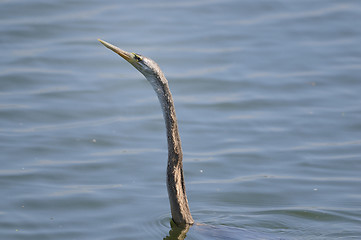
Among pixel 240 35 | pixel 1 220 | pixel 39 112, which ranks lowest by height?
pixel 1 220

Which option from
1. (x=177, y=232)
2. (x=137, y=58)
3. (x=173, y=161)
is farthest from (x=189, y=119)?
(x=137, y=58)

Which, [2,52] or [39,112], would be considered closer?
[39,112]

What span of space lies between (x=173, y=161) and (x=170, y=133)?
25 cm

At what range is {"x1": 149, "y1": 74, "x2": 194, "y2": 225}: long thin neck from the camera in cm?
589

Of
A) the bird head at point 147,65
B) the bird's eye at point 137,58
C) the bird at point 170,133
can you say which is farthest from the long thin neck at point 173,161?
the bird's eye at point 137,58

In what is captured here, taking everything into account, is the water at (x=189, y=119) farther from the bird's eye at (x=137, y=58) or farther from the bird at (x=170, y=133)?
the bird's eye at (x=137, y=58)

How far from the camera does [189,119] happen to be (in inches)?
350

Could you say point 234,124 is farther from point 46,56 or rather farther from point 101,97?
point 46,56

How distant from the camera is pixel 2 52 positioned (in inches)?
413

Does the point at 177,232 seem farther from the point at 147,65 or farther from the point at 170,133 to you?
the point at 147,65

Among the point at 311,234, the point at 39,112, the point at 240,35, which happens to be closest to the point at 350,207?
the point at 311,234

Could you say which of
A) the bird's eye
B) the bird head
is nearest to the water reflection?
the bird head

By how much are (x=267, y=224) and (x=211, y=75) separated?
377 cm

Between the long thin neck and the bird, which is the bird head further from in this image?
the long thin neck
